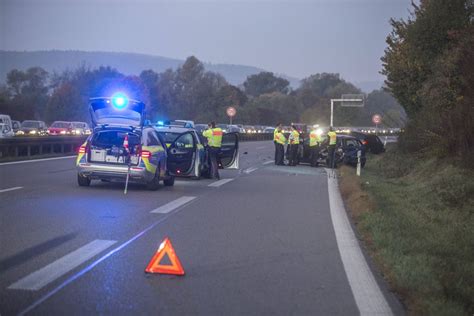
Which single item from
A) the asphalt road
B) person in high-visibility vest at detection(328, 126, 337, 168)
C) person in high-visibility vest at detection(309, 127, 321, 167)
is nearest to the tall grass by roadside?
the asphalt road

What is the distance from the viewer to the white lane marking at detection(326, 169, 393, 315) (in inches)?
249

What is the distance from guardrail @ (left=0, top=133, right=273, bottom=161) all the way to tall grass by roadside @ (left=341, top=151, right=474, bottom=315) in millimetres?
15304

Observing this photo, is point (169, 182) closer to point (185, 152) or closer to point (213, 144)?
point (185, 152)

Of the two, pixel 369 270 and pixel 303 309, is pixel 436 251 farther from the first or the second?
pixel 303 309

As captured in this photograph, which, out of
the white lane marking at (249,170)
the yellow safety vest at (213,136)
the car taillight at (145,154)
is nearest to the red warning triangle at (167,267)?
the car taillight at (145,154)

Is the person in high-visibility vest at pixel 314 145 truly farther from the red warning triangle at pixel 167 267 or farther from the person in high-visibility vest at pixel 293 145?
the red warning triangle at pixel 167 267

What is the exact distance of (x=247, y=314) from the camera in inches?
234

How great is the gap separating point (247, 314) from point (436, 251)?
3.69 metres

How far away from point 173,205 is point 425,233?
17.8 feet

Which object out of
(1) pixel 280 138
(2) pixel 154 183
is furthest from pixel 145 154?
(1) pixel 280 138

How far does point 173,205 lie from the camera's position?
44.2 feet

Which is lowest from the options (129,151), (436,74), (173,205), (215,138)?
(173,205)

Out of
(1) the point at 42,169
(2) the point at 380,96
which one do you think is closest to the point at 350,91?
(2) the point at 380,96

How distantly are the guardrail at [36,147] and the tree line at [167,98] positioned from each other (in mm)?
27648
